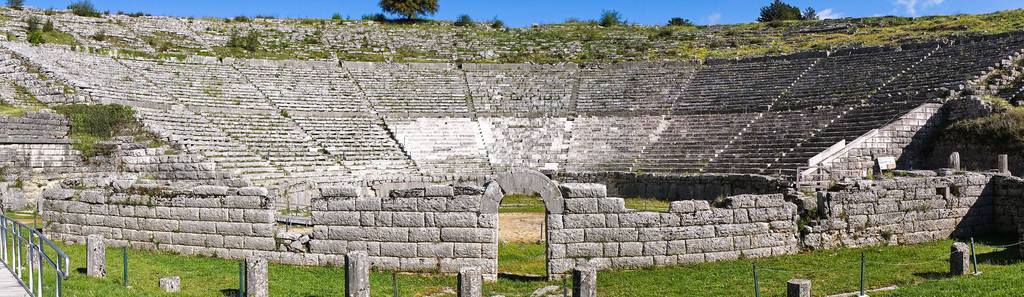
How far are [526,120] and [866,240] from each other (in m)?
21.0

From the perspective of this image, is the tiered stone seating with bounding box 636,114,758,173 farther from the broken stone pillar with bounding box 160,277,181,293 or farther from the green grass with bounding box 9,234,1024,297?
the broken stone pillar with bounding box 160,277,181,293

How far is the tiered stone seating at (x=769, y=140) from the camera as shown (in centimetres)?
2395

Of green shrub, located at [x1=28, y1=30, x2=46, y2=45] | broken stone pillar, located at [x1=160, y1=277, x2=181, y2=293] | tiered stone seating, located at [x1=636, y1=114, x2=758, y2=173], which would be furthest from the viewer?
green shrub, located at [x1=28, y1=30, x2=46, y2=45]

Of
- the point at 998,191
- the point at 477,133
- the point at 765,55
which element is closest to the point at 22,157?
the point at 477,133

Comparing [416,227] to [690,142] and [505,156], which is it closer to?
[505,156]

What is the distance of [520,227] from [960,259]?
10031mm

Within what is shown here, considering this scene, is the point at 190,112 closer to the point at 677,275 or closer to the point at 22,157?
the point at 22,157

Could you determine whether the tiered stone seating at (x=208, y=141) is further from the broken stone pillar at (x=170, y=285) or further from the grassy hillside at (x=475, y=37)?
the broken stone pillar at (x=170, y=285)

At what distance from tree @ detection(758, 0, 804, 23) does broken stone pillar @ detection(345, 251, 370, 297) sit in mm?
55709

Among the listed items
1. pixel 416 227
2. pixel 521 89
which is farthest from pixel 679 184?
pixel 416 227

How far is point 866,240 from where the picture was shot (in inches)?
482

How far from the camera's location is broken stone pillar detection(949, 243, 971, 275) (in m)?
9.39

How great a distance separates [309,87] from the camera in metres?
33.8

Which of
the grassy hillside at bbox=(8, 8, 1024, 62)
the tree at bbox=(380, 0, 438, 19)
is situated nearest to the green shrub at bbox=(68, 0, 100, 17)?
the grassy hillside at bbox=(8, 8, 1024, 62)
